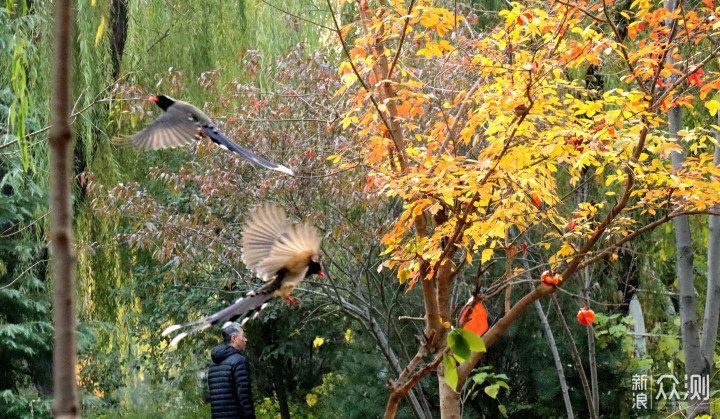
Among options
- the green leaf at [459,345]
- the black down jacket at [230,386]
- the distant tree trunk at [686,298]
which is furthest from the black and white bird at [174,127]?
the distant tree trunk at [686,298]

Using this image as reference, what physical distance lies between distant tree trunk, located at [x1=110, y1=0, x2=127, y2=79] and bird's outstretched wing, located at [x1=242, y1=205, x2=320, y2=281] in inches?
147

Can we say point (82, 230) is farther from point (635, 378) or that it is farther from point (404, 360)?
point (635, 378)

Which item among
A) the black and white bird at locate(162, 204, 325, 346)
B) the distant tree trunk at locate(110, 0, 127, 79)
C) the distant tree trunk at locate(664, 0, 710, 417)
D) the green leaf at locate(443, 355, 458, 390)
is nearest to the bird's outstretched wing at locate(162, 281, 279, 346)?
the black and white bird at locate(162, 204, 325, 346)

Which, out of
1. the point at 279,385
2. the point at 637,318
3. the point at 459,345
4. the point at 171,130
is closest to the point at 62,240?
the point at 459,345

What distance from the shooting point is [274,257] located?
2.10m

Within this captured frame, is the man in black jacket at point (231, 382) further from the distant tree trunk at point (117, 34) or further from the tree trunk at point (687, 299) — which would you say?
the distant tree trunk at point (117, 34)

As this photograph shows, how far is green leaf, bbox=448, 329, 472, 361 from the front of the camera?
5.30 ft

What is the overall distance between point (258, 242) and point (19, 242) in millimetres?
4069

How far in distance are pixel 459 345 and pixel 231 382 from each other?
2.15 metres

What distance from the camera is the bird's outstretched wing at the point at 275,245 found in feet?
6.73

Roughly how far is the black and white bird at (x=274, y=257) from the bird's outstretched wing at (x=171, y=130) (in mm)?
566

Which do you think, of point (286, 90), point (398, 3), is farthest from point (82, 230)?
point (398, 3)

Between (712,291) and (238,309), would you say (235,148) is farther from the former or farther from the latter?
(712,291)

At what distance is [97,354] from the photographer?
7500 mm
